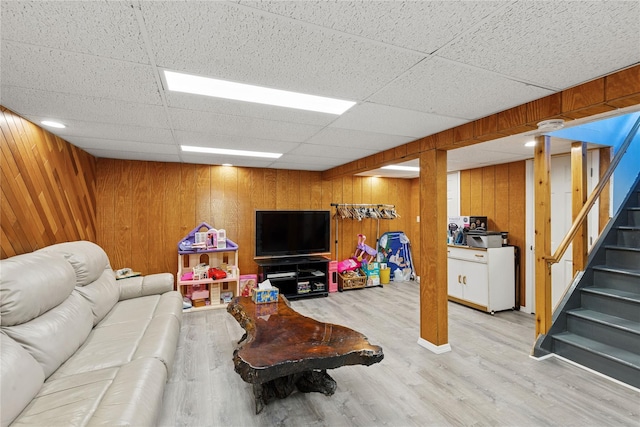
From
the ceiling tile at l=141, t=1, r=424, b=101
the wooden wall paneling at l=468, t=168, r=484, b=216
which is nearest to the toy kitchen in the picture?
the wooden wall paneling at l=468, t=168, r=484, b=216

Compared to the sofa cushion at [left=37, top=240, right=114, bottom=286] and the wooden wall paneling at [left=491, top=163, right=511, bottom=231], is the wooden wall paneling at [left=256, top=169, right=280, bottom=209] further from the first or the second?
the wooden wall paneling at [left=491, top=163, right=511, bottom=231]

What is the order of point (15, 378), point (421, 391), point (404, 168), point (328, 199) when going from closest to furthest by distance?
point (15, 378)
point (421, 391)
point (404, 168)
point (328, 199)

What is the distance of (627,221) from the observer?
342cm

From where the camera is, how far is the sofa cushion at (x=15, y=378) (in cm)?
136

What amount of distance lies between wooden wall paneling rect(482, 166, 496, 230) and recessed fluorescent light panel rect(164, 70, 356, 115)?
3723 mm

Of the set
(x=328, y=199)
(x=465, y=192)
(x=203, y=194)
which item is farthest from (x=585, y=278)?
(x=203, y=194)

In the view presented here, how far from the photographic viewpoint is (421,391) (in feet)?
7.71

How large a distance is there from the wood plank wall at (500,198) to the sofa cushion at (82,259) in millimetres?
5437

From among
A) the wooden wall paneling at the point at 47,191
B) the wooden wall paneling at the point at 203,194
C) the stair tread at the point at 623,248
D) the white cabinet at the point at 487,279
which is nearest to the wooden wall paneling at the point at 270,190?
the wooden wall paneling at the point at 203,194

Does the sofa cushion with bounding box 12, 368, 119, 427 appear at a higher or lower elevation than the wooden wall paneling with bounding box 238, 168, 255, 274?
lower

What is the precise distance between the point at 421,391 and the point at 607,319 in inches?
81.4

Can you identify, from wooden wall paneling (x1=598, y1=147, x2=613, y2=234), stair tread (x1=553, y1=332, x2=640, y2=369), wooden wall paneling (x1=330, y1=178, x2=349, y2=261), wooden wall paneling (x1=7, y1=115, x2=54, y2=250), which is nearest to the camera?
wooden wall paneling (x1=7, y1=115, x2=54, y2=250)

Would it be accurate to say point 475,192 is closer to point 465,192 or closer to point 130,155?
point 465,192

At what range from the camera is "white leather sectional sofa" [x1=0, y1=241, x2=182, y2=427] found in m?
1.44
